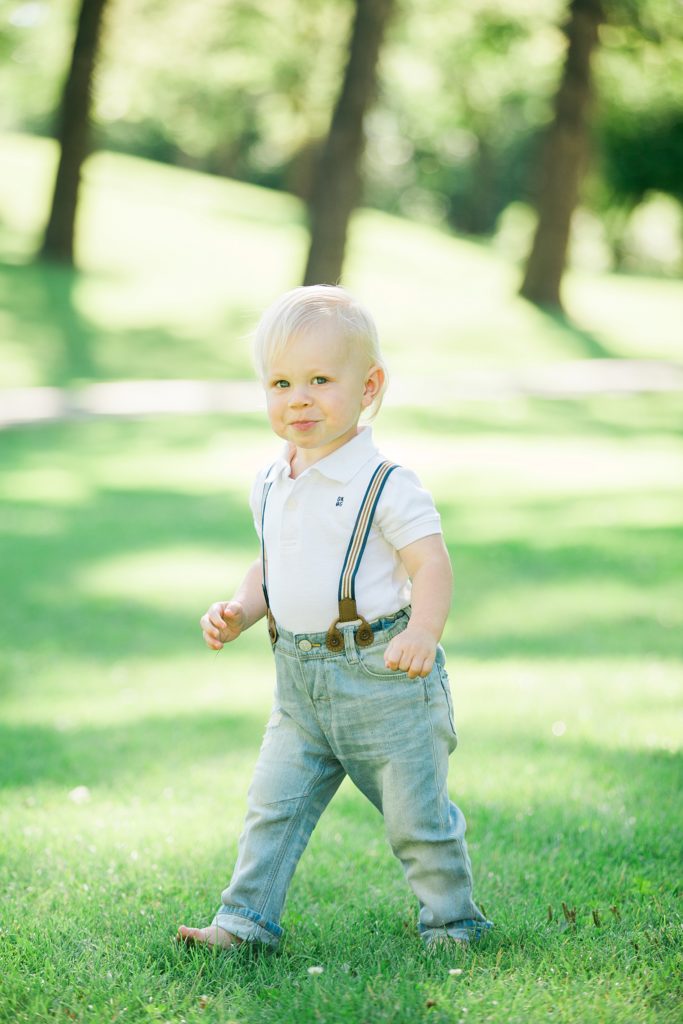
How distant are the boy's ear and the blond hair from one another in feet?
0.06

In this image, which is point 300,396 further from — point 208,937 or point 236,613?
point 208,937

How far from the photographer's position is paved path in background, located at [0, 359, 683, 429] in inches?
639

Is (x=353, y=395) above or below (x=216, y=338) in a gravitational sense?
above

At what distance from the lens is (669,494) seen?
11531 mm

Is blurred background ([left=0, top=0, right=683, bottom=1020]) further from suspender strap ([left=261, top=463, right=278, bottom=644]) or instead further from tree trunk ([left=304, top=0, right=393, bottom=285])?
suspender strap ([left=261, top=463, right=278, bottom=644])

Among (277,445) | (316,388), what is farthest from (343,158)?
(316,388)

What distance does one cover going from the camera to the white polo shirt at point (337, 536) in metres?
2.93

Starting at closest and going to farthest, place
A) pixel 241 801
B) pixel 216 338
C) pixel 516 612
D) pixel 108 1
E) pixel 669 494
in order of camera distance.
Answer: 1. pixel 241 801
2. pixel 516 612
3. pixel 669 494
4. pixel 216 338
5. pixel 108 1

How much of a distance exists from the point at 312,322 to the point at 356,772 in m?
1.11

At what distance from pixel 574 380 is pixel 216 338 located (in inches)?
257

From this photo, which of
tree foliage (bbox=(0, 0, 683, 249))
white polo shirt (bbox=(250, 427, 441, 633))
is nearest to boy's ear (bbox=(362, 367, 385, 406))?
white polo shirt (bbox=(250, 427, 441, 633))

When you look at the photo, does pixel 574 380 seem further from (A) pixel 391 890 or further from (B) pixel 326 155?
(A) pixel 391 890

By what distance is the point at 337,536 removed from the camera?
117 inches

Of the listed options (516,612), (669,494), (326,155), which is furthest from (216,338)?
(516,612)
